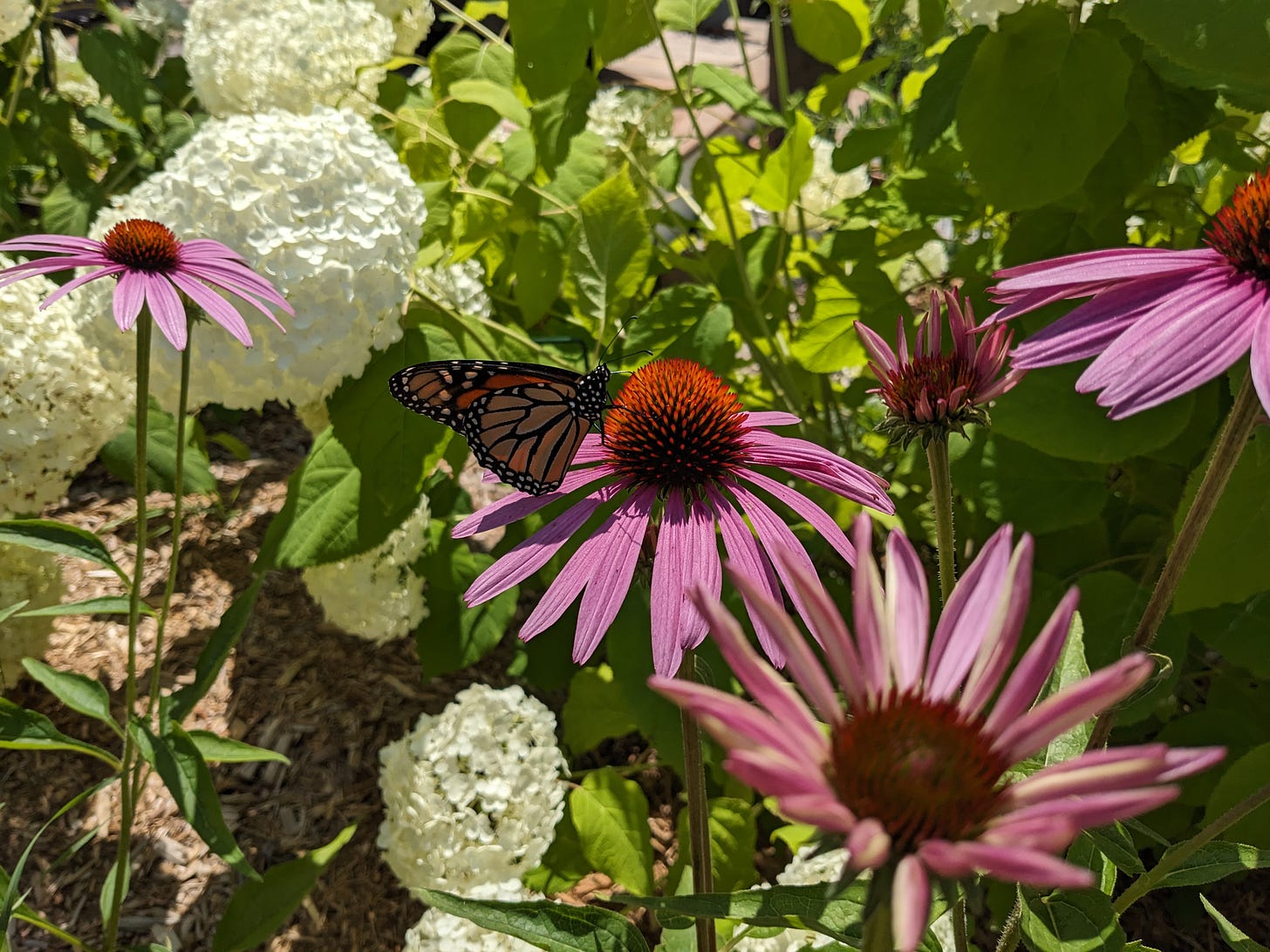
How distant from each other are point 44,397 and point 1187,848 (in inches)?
78.5

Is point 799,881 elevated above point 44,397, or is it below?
below

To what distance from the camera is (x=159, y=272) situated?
131 centimetres

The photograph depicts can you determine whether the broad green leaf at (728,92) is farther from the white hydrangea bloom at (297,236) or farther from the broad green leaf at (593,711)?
the broad green leaf at (593,711)

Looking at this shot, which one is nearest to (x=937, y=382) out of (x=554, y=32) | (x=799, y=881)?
(x=554, y=32)

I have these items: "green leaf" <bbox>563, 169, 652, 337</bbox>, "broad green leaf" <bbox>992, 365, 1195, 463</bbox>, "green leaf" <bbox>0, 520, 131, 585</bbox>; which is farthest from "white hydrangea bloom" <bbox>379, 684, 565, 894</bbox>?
"broad green leaf" <bbox>992, 365, 1195, 463</bbox>

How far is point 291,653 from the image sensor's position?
2.47 metres

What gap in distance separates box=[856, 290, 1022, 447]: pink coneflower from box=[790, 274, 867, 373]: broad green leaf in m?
0.86

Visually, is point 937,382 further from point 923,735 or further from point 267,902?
point 267,902

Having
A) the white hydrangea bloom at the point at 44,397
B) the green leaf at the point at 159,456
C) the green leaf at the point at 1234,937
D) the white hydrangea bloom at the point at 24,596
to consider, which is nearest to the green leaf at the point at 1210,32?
the green leaf at the point at 1234,937

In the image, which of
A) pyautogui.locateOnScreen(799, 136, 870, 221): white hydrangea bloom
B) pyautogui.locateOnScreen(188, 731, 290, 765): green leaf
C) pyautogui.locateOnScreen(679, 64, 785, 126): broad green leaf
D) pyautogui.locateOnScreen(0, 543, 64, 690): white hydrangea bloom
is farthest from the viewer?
pyautogui.locateOnScreen(799, 136, 870, 221): white hydrangea bloom

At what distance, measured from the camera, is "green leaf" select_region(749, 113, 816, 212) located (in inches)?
73.1

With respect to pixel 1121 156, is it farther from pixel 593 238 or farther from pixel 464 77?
pixel 464 77

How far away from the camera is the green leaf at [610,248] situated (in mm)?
1729

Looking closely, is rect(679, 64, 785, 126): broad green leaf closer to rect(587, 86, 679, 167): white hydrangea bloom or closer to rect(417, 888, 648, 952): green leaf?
rect(587, 86, 679, 167): white hydrangea bloom
